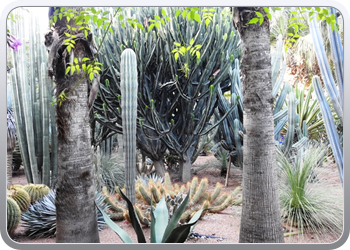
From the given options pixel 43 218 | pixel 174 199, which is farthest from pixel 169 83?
pixel 43 218

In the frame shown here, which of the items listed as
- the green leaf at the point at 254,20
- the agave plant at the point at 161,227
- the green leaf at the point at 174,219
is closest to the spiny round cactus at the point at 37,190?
the agave plant at the point at 161,227

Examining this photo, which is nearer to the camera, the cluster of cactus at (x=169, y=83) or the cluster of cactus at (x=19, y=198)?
the cluster of cactus at (x=19, y=198)

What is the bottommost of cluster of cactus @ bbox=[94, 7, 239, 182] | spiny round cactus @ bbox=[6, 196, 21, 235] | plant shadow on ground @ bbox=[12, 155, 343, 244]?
plant shadow on ground @ bbox=[12, 155, 343, 244]

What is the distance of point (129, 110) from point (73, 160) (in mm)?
604

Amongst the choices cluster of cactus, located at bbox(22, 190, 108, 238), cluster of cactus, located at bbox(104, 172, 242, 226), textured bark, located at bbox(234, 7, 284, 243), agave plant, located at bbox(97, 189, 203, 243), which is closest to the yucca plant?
textured bark, located at bbox(234, 7, 284, 243)

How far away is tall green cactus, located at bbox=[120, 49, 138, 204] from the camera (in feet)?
7.57

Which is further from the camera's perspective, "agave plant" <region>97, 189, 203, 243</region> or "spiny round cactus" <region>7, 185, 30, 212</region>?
"spiny round cactus" <region>7, 185, 30, 212</region>

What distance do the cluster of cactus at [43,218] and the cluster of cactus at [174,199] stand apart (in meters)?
0.15

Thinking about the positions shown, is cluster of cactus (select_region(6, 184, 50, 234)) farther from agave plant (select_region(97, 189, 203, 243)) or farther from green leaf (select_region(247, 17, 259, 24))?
green leaf (select_region(247, 17, 259, 24))

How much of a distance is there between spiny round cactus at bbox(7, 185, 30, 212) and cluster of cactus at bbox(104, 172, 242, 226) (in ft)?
1.89

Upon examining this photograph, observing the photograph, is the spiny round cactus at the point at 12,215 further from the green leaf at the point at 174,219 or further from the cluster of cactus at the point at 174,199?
the green leaf at the point at 174,219

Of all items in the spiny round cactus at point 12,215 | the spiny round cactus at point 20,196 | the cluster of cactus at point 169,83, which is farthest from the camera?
the cluster of cactus at point 169,83

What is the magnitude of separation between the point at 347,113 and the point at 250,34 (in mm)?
773

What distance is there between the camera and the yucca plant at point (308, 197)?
6.24ft
